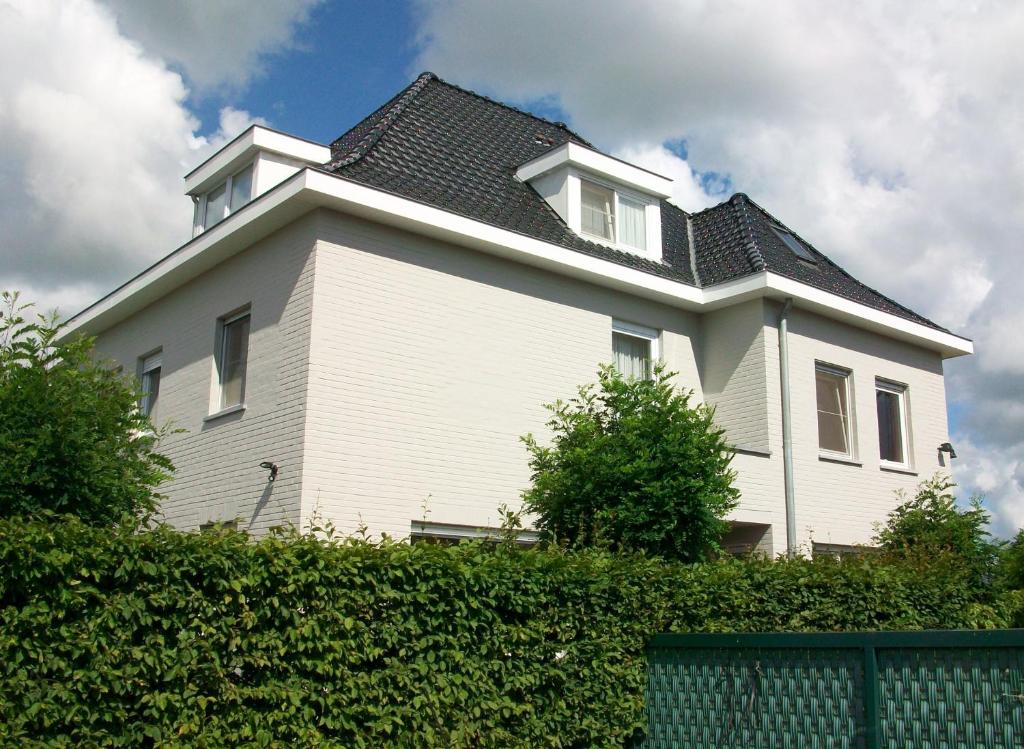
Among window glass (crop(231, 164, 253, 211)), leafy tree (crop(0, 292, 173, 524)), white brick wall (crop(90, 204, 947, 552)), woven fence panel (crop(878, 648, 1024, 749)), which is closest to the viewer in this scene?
woven fence panel (crop(878, 648, 1024, 749))

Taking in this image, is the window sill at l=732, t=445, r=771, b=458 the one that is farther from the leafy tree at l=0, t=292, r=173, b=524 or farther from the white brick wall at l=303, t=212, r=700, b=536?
the leafy tree at l=0, t=292, r=173, b=524

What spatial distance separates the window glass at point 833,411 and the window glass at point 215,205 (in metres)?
9.82

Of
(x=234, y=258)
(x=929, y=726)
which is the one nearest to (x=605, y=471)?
(x=929, y=726)

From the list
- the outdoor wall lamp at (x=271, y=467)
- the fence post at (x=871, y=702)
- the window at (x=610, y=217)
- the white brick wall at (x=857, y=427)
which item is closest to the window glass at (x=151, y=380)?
the outdoor wall lamp at (x=271, y=467)

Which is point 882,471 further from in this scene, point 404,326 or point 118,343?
point 118,343

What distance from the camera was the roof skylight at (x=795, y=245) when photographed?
1864 cm

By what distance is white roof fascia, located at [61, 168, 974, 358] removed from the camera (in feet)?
40.8

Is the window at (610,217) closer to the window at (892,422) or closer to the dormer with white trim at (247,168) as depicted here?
the dormer with white trim at (247,168)

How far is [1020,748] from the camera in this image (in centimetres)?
568

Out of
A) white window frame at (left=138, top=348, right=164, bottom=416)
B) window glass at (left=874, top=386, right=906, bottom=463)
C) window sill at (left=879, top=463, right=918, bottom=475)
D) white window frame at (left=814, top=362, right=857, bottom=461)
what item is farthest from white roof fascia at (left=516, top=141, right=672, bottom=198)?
white window frame at (left=138, top=348, right=164, bottom=416)

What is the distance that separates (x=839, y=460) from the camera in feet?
53.3

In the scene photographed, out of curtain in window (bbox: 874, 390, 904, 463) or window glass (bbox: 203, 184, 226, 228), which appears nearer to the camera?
window glass (bbox: 203, 184, 226, 228)

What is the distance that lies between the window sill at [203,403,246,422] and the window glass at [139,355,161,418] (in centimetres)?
244

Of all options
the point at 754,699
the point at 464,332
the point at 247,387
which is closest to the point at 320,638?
the point at 754,699
